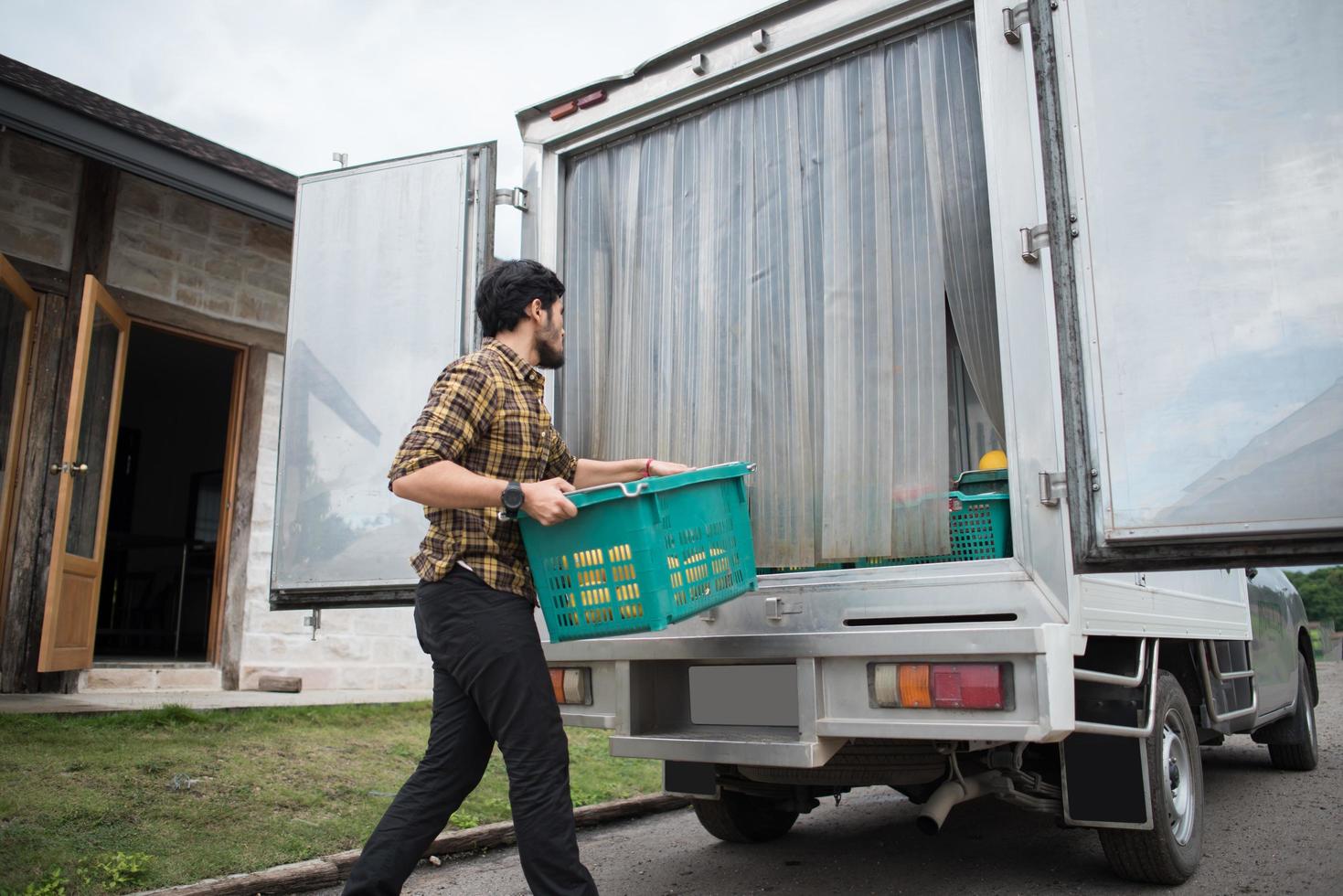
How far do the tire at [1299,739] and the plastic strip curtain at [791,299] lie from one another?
4.46 m

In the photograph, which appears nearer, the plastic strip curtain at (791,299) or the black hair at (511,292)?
the black hair at (511,292)

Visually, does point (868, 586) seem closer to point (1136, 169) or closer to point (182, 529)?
point (1136, 169)

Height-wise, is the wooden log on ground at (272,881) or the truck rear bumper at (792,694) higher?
the truck rear bumper at (792,694)

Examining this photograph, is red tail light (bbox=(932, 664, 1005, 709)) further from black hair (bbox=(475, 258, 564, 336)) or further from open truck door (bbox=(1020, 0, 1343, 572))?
black hair (bbox=(475, 258, 564, 336))

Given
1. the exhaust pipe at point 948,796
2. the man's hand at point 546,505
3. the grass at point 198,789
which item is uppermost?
the man's hand at point 546,505

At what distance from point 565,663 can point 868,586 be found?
1.14m

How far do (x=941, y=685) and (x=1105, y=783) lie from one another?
84cm

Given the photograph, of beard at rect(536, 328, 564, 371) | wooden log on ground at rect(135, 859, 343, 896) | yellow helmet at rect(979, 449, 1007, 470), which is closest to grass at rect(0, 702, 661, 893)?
wooden log on ground at rect(135, 859, 343, 896)

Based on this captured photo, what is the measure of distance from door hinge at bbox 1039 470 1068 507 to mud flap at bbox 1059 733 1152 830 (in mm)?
868

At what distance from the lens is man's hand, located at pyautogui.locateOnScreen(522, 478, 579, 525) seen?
8.11 ft

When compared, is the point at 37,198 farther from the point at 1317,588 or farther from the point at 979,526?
the point at 1317,588

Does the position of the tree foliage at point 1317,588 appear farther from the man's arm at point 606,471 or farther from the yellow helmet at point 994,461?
the man's arm at point 606,471

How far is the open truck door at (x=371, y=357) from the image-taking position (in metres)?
4.05

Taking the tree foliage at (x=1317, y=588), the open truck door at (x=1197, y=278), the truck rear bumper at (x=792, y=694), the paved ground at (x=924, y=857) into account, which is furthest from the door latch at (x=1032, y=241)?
the tree foliage at (x=1317, y=588)
